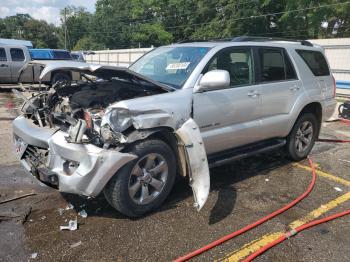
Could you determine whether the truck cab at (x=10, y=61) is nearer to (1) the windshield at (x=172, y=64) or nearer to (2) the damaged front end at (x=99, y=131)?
(1) the windshield at (x=172, y=64)

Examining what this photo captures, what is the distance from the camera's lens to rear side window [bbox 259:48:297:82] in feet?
16.5

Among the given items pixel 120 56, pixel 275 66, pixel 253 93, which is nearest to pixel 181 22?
pixel 120 56

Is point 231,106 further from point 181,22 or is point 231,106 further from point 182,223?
point 181,22

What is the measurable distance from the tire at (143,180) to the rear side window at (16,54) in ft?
43.0

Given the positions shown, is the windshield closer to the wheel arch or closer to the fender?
the fender

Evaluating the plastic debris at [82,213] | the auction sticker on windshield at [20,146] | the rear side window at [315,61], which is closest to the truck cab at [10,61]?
the auction sticker on windshield at [20,146]

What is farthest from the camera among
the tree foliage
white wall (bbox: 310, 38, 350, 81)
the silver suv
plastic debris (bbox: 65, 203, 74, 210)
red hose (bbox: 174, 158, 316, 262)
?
the tree foliage

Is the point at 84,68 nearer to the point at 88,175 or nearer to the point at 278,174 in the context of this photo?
the point at 88,175

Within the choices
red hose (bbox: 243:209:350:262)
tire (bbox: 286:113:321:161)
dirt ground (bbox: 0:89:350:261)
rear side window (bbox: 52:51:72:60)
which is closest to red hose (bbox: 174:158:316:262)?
dirt ground (bbox: 0:89:350:261)

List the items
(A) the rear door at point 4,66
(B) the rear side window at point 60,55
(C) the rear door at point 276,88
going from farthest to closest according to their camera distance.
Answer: (B) the rear side window at point 60,55 < (A) the rear door at point 4,66 < (C) the rear door at point 276,88

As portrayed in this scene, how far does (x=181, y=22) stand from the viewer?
6594 centimetres

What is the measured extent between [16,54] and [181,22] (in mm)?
54109

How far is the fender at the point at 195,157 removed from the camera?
3.74 meters

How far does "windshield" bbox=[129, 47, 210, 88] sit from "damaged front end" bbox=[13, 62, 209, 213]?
1.03 ft
